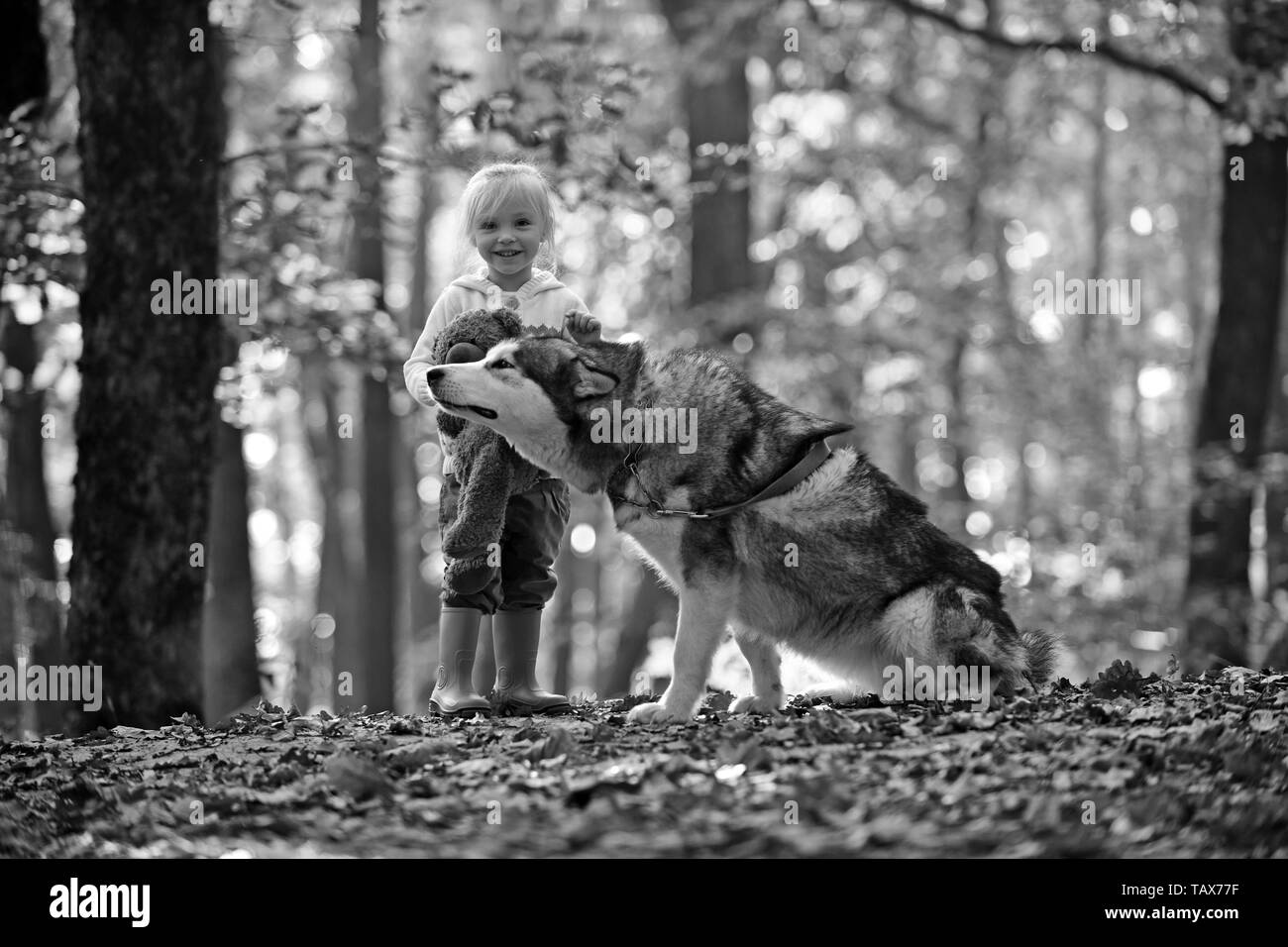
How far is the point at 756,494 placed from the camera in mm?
5949

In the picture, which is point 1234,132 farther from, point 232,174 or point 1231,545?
point 232,174

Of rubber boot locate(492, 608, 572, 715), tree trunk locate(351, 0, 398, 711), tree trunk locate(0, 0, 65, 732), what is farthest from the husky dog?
tree trunk locate(351, 0, 398, 711)

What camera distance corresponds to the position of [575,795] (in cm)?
449

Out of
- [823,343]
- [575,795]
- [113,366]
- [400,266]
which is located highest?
[400,266]

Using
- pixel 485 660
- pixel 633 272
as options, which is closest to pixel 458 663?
pixel 485 660

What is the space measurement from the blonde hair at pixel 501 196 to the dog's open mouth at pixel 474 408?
1177mm

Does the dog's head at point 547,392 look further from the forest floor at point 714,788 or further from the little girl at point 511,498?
the forest floor at point 714,788

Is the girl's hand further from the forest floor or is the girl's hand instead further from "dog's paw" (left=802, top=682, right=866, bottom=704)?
"dog's paw" (left=802, top=682, right=866, bottom=704)

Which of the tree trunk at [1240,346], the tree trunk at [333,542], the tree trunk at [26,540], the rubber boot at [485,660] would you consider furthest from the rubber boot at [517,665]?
the tree trunk at [333,542]

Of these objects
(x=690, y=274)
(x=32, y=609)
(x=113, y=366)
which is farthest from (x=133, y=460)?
(x=690, y=274)

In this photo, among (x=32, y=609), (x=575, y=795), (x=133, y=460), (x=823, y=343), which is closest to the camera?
(x=575, y=795)

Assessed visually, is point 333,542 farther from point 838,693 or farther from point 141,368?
point 838,693

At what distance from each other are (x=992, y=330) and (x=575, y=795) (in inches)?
657

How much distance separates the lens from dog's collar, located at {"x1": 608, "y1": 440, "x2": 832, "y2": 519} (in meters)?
5.84
